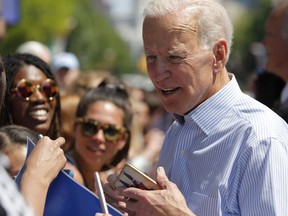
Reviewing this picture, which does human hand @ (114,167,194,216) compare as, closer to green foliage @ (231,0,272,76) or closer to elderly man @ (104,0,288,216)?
elderly man @ (104,0,288,216)

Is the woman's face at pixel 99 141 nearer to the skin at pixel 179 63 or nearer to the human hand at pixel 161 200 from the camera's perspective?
the skin at pixel 179 63

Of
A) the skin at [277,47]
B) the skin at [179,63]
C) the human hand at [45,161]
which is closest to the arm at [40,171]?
the human hand at [45,161]

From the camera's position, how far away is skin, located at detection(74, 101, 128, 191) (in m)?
5.96

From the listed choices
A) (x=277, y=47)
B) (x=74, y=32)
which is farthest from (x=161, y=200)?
(x=74, y=32)

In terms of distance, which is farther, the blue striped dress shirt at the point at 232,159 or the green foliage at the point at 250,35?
the green foliage at the point at 250,35

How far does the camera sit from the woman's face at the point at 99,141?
5.99m

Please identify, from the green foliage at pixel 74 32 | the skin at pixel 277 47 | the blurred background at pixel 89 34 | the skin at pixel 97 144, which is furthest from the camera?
the green foliage at pixel 74 32

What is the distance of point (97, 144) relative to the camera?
6059 millimetres

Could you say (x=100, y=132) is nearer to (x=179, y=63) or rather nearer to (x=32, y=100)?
(x=32, y=100)

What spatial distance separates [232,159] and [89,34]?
270 feet

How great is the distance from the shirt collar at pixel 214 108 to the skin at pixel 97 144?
2.08 m

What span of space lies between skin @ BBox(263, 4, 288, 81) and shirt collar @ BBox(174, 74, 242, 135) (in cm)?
286

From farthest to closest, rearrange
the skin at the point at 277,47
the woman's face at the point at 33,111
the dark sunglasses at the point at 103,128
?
the skin at the point at 277,47 < the dark sunglasses at the point at 103,128 < the woman's face at the point at 33,111

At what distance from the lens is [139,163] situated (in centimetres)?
820
